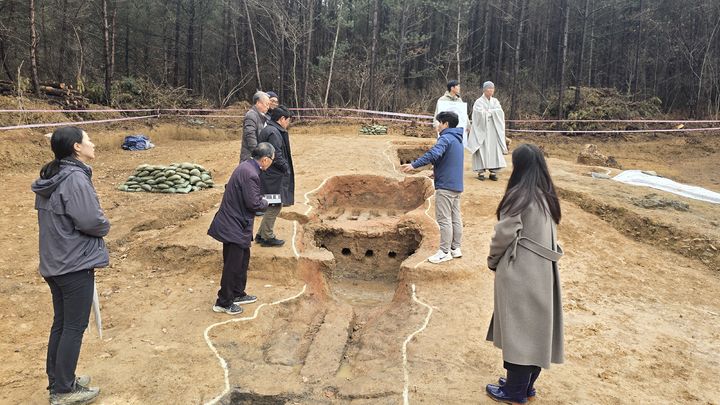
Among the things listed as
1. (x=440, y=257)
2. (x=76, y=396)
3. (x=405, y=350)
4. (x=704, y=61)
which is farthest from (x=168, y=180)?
Answer: (x=704, y=61)

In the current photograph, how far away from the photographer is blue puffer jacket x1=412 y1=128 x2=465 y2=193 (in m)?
5.36

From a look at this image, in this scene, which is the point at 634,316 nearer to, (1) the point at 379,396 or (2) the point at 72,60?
(1) the point at 379,396

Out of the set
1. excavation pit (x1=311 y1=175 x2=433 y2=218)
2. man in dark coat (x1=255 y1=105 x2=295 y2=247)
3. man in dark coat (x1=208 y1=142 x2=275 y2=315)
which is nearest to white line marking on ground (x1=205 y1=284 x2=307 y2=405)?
man in dark coat (x1=208 y1=142 x2=275 y2=315)

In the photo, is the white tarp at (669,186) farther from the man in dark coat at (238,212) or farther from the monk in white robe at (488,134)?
the man in dark coat at (238,212)

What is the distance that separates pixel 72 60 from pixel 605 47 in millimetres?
28145

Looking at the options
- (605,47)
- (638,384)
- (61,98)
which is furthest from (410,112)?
(638,384)

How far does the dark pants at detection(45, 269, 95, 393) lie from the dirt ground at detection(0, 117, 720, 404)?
1.18 feet

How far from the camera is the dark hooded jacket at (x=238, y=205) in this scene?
456 cm

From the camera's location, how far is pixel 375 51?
69.8 feet

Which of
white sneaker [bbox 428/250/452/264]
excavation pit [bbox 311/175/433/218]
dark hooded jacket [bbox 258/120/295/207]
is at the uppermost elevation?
dark hooded jacket [bbox 258/120/295/207]

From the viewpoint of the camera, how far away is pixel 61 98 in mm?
14406

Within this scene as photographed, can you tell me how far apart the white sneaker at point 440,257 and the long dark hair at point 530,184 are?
3.00 metres

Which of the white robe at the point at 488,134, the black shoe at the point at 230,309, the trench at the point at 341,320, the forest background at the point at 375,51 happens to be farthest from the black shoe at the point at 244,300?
the forest background at the point at 375,51

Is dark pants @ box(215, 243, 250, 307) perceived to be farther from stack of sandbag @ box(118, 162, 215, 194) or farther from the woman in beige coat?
A: stack of sandbag @ box(118, 162, 215, 194)
